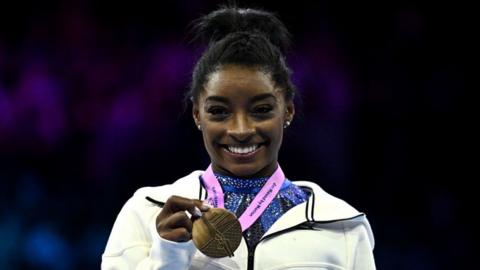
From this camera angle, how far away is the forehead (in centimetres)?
194

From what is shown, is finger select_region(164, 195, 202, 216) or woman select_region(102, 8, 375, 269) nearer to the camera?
finger select_region(164, 195, 202, 216)

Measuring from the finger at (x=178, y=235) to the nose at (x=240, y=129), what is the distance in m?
0.32

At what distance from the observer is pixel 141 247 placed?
1908mm

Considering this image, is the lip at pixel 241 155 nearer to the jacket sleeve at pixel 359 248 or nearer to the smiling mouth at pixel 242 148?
the smiling mouth at pixel 242 148

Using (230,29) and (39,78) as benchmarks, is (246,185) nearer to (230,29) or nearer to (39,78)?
(230,29)

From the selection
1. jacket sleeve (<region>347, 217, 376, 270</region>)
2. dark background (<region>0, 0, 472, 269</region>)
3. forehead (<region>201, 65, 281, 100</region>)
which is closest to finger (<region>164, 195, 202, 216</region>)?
forehead (<region>201, 65, 281, 100</region>)

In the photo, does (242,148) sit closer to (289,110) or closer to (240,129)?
(240,129)

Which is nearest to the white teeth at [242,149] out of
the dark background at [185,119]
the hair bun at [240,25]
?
the hair bun at [240,25]

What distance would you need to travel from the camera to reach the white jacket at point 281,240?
1883 mm

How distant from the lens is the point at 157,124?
3764mm

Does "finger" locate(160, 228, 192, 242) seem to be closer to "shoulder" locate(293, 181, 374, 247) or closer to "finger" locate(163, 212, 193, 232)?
"finger" locate(163, 212, 193, 232)

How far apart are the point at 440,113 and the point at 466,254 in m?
0.69

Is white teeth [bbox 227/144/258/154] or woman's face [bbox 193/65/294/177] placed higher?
woman's face [bbox 193/65/294/177]

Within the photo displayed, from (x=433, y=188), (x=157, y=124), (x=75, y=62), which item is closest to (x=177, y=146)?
(x=157, y=124)
